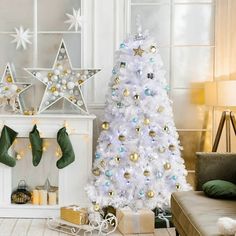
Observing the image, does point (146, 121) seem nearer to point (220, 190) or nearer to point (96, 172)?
point (96, 172)

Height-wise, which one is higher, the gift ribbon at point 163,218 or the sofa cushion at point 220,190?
the sofa cushion at point 220,190

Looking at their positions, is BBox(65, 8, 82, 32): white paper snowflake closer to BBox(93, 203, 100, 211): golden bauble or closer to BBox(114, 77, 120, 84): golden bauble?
BBox(114, 77, 120, 84): golden bauble

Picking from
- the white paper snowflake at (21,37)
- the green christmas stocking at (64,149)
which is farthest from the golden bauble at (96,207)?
the white paper snowflake at (21,37)

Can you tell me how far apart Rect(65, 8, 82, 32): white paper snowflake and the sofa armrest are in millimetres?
1891

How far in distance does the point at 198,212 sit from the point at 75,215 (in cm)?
138

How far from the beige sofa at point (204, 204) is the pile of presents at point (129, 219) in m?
0.57

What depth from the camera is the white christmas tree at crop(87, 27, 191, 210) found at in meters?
4.08

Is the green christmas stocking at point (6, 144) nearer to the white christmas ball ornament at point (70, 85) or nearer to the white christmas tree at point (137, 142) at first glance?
the white christmas ball ornament at point (70, 85)

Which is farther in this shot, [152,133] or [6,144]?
[6,144]

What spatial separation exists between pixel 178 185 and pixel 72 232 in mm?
1000

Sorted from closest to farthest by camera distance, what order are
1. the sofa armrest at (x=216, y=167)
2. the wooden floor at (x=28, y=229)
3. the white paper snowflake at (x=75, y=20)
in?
the sofa armrest at (x=216, y=167) → the wooden floor at (x=28, y=229) → the white paper snowflake at (x=75, y=20)

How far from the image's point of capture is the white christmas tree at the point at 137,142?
4.08m

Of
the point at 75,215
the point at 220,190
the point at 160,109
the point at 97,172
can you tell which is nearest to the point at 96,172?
the point at 97,172

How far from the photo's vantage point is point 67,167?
430cm
